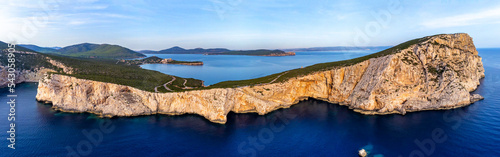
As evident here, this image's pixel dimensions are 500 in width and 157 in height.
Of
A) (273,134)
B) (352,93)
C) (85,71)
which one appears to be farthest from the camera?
(85,71)

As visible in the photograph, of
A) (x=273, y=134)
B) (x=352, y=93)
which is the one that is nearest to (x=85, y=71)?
(x=273, y=134)

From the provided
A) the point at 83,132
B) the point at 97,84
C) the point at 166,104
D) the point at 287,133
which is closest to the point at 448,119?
the point at 287,133

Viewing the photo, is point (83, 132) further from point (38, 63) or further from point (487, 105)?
point (487, 105)

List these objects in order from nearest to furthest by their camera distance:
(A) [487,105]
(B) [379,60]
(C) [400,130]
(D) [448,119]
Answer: (C) [400,130], (D) [448,119], (A) [487,105], (B) [379,60]

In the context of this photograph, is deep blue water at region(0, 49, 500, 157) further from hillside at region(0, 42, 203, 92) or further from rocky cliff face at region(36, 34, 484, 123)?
hillside at region(0, 42, 203, 92)

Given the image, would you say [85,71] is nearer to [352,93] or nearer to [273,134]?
[273,134]

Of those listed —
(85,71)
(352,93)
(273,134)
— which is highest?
(85,71)
